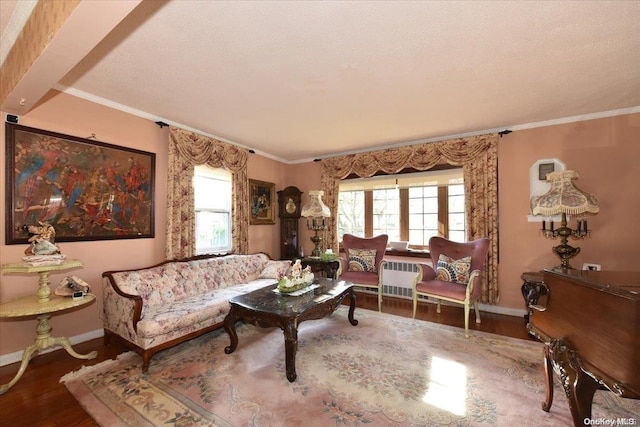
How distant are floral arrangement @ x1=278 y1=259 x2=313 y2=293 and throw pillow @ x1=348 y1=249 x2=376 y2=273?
136 cm

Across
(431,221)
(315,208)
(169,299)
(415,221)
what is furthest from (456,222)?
(169,299)

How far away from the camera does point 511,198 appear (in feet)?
13.0

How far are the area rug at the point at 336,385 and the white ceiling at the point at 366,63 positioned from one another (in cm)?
258

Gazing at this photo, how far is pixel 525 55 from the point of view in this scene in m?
2.23

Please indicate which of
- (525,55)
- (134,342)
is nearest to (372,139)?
(525,55)

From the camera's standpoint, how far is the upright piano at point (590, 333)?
3.64 feet

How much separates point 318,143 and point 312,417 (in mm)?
3998

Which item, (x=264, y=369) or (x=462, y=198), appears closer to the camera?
(x=264, y=369)

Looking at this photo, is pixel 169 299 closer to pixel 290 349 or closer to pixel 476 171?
pixel 290 349

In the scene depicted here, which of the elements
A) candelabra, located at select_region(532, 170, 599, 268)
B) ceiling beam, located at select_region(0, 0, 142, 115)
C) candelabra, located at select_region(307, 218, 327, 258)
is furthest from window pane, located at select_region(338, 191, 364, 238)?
ceiling beam, located at select_region(0, 0, 142, 115)

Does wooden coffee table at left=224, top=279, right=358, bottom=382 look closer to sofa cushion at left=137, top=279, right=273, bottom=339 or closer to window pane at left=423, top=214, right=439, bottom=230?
sofa cushion at left=137, top=279, right=273, bottom=339

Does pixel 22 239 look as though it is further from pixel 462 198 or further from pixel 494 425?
pixel 462 198

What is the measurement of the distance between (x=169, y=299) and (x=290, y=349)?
1.74m

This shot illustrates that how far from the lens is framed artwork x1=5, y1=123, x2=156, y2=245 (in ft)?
8.39
